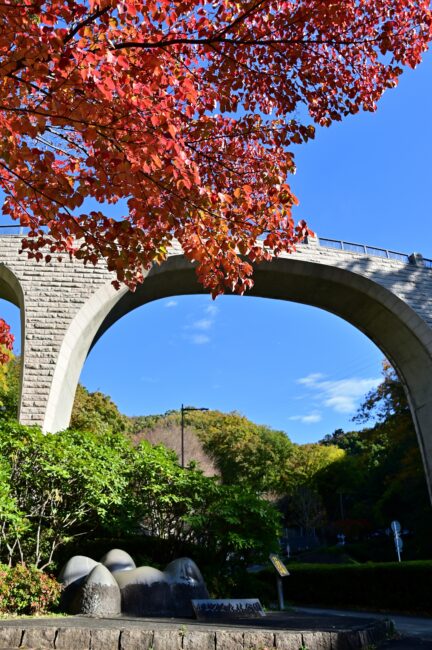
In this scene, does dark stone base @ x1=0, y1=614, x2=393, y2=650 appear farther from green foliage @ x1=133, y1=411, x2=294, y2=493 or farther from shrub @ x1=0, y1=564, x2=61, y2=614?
green foliage @ x1=133, y1=411, x2=294, y2=493

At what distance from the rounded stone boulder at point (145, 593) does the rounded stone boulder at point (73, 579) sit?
1.57 feet

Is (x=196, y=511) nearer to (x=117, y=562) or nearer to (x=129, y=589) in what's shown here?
(x=117, y=562)

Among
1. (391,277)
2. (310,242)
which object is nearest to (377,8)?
Answer: (310,242)

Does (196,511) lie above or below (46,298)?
below

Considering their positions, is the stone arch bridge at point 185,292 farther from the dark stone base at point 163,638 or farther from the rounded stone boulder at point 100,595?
the dark stone base at point 163,638

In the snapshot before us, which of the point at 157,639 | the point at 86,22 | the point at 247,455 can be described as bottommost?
the point at 157,639

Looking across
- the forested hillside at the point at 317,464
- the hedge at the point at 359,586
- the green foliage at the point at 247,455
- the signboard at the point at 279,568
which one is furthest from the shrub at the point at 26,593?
the green foliage at the point at 247,455

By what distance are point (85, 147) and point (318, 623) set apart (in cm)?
548

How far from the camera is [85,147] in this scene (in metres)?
4.77

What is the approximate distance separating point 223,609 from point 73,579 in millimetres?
2007

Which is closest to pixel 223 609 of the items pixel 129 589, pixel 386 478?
pixel 129 589

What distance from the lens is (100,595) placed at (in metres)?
6.36

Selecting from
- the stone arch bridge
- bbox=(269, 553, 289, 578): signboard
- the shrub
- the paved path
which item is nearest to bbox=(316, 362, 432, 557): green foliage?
the stone arch bridge

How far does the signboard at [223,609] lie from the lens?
20.9 ft
